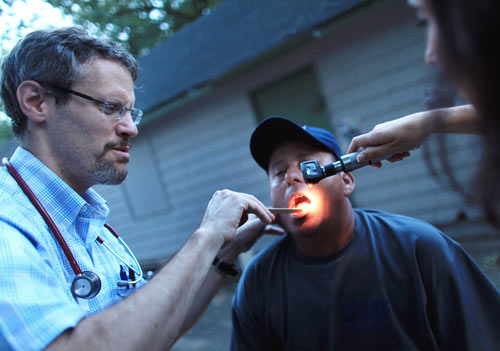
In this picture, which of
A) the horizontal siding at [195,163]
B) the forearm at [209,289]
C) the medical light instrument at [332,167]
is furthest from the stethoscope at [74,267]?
the horizontal siding at [195,163]

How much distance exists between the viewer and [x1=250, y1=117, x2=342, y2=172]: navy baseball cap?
88.0 inches

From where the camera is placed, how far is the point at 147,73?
10852mm

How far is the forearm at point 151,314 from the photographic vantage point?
3.94 ft

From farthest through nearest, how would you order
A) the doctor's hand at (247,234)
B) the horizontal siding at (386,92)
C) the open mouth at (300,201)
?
1. the horizontal siding at (386,92)
2. the doctor's hand at (247,234)
3. the open mouth at (300,201)

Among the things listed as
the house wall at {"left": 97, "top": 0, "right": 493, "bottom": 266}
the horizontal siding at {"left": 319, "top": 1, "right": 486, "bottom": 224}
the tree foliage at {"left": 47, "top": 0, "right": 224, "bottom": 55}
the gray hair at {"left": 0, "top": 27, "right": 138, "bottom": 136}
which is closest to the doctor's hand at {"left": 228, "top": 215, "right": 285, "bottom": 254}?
the gray hair at {"left": 0, "top": 27, "right": 138, "bottom": 136}

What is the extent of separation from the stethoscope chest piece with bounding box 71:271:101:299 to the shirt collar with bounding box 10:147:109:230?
12.0 inches

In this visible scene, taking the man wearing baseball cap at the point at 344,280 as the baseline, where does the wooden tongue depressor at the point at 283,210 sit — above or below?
above

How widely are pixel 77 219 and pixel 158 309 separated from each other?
31.3 inches

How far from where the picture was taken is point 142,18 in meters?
18.4

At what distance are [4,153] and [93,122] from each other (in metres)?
10.8

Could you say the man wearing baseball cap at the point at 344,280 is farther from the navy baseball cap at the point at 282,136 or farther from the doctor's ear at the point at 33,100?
the doctor's ear at the point at 33,100

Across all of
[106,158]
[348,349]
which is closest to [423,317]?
[348,349]

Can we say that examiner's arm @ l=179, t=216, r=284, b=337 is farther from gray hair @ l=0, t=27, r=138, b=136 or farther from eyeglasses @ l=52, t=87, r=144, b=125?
gray hair @ l=0, t=27, r=138, b=136

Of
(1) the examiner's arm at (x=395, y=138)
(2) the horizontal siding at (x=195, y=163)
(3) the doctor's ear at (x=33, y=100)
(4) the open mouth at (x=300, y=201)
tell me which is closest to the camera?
(1) the examiner's arm at (x=395, y=138)
